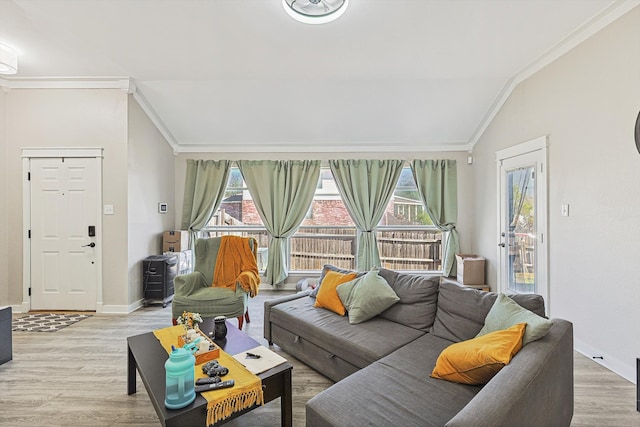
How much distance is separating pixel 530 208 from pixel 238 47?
3.69 m

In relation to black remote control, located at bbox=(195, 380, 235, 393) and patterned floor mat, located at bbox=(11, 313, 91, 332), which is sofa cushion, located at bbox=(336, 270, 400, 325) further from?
patterned floor mat, located at bbox=(11, 313, 91, 332)

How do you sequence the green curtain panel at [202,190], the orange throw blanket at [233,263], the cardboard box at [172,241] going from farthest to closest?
the green curtain panel at [202,190]
the cardboard box at [172,241]
the orange throw blanket at [233,263]

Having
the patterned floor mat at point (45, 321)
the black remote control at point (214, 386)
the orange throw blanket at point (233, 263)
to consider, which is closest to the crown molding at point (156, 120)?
the orange throw blanket at point (233, 263)

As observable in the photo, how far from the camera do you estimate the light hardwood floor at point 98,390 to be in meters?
1.84

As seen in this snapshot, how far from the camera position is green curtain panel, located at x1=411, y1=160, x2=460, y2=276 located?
4840mm

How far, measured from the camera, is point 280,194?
4879 mm

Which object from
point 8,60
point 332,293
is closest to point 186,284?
point 332,293

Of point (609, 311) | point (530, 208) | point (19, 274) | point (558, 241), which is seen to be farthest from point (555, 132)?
point (19, 274)

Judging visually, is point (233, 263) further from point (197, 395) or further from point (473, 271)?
point (473, 271)

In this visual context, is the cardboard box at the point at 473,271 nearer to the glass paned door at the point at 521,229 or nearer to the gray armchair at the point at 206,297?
the glass paned door at the point at 521,229

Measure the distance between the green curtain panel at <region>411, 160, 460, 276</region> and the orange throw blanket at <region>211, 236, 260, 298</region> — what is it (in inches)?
116

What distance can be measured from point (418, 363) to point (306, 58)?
3.00m

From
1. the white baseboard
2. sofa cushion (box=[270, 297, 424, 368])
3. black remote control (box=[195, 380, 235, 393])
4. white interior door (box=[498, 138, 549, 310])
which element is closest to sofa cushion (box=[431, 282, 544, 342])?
sofa cushion (box=[270, 297, 424, 368])

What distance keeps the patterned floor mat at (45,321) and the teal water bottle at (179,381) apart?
2.85 metres
